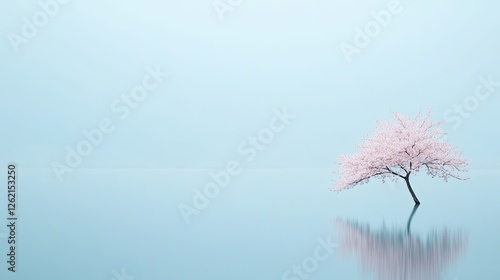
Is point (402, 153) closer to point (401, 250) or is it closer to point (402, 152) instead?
point (402, 152)

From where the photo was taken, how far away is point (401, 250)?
423 inches

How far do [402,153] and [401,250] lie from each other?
25.9ft

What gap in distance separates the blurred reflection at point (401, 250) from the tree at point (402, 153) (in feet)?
14.0

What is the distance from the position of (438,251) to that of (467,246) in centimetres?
116

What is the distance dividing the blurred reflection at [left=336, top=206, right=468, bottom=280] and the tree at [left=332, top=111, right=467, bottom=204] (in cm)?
428

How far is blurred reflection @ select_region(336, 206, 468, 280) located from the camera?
29.8ft

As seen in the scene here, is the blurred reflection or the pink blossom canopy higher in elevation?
the pink blossom canopy

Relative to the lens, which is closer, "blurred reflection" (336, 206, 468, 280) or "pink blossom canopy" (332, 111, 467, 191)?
"blurred reflection" (336, 206, 468, 280)

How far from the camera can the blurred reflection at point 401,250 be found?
9.09 metres

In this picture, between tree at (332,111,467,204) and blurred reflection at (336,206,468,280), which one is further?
tree at (332,111,467,204)

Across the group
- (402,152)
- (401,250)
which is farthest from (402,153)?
(401,250)

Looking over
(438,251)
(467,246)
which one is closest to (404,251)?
(438,251)

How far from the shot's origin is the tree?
18047mm

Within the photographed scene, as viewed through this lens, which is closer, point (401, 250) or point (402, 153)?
point (401, 250)
